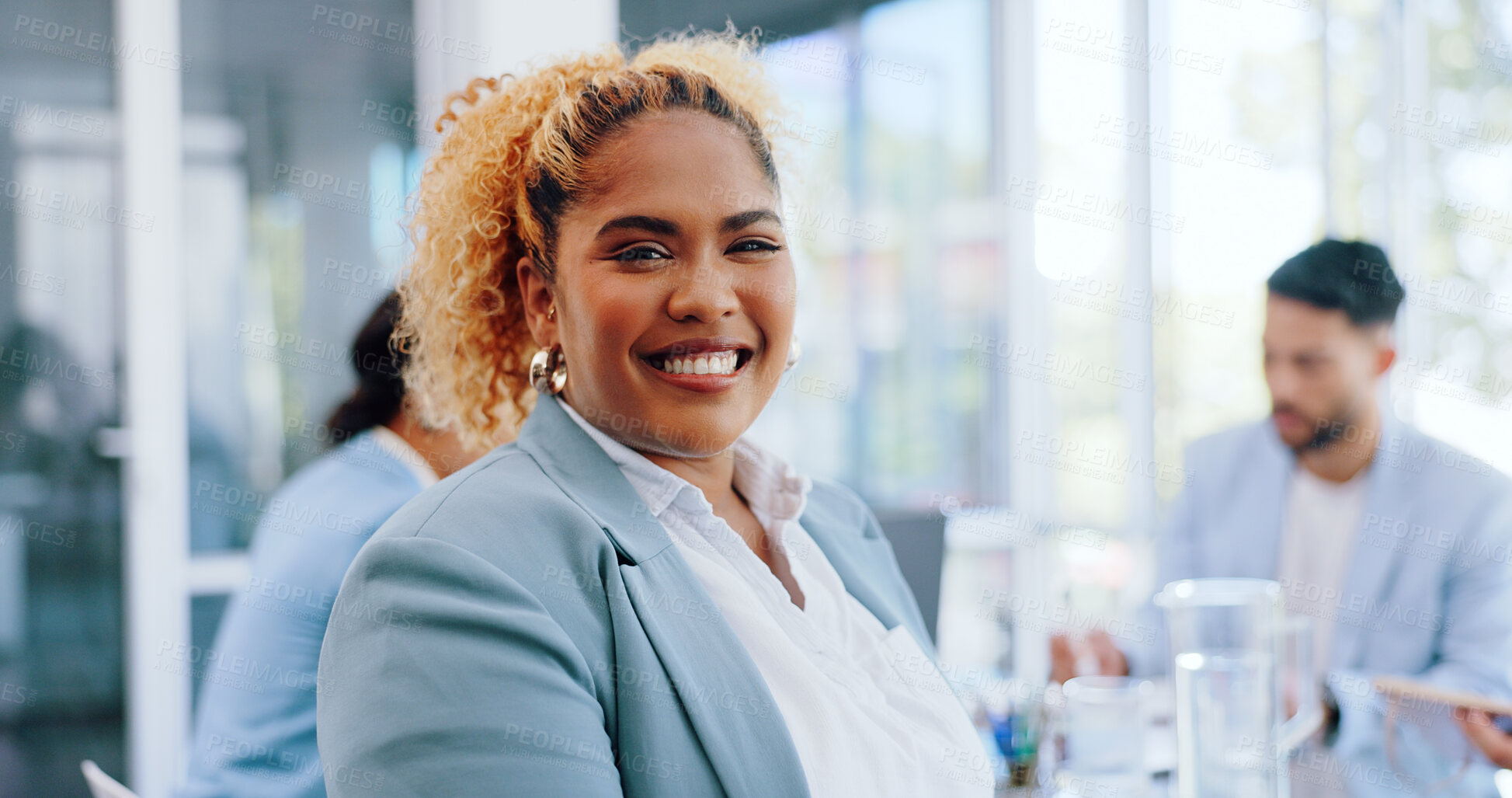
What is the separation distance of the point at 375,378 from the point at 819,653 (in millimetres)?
1328

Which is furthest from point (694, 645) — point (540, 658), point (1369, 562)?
point (1369, 562)

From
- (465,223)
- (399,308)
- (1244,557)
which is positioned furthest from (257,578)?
(1244,557)

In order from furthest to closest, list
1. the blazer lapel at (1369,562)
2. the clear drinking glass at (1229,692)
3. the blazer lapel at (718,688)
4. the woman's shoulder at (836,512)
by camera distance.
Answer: the blazer lapel at (1369,562), the woman's shoulder at (836,512), the clear drinking glass at (1229,692), the blazer lapel at (718,688)

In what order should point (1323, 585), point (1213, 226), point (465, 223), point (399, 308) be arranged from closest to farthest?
point (465, 223) < point (399, 308) < point (1323, 585) < point (1213, 226)

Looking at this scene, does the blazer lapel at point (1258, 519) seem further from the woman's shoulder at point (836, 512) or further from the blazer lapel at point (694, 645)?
the blazer lapel at point (694, 645)

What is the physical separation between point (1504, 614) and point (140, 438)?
10.9 feet

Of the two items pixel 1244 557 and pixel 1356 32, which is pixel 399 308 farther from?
pixel 1356 32

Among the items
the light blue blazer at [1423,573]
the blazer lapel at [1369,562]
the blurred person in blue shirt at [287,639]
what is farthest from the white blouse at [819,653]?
the blazer lapel at [1369,562]

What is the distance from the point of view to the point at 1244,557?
2.73 metres

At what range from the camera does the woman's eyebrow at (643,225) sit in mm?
1097

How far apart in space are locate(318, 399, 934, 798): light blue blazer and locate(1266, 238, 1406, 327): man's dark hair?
2.07 m

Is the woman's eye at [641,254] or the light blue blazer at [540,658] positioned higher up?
the woman's eye at [641,254]

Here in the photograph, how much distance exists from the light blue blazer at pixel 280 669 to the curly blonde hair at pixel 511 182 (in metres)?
0.43

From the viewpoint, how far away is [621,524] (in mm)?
1041
